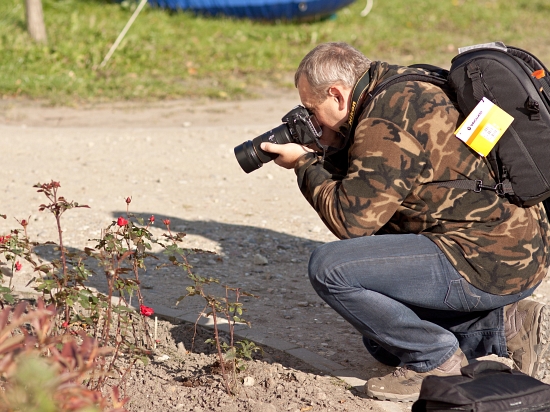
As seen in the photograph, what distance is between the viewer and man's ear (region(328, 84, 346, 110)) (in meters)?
2.97

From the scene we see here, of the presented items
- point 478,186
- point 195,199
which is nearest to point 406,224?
point 478,186

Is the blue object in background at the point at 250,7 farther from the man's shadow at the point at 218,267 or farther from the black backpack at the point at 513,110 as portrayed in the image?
the black backpack at the point at 513,110

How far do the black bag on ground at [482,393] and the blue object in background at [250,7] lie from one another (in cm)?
1112

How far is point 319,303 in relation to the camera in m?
4.06

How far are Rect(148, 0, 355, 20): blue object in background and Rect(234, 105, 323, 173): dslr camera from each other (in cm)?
1016

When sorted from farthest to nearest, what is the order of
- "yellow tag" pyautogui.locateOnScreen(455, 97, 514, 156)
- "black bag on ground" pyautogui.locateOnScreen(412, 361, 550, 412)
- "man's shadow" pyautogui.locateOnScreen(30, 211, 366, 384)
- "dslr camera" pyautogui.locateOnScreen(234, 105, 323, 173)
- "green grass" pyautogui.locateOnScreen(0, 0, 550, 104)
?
"green grass" pyautogui.locateOnScreen(0, 0, 550, 104), "man's shadow" pyautogui.locateOnScreen(30, 211, 366, 384), "dslr camera" pyautogui.locateOnScreen(234, 105, 323, 173), "yellow tag" pyautogui.locateOnScreen(455, 97, 514, 156), "black bag on ground" pyautogui.locateOnScreen(412, 361, 550, 412)

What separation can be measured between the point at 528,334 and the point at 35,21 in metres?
8.72

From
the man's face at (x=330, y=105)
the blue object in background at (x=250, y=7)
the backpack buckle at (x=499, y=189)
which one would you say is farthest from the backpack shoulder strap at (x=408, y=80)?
the blue object in background at (x=250, y=7)

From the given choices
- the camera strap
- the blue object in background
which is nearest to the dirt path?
the camera strap

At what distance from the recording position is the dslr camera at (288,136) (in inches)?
122

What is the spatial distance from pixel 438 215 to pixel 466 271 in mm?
225

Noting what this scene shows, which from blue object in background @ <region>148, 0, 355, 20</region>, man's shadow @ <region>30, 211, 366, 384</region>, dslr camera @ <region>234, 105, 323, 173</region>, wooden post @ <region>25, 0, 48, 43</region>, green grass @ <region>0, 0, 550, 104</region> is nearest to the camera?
dslr camera @ <region>234, 105, 323, 173</region>

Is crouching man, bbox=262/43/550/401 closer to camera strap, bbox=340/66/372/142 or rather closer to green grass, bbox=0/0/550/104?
camera strap, bbox=340/66/372/142

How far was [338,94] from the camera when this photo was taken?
2.99 metres
